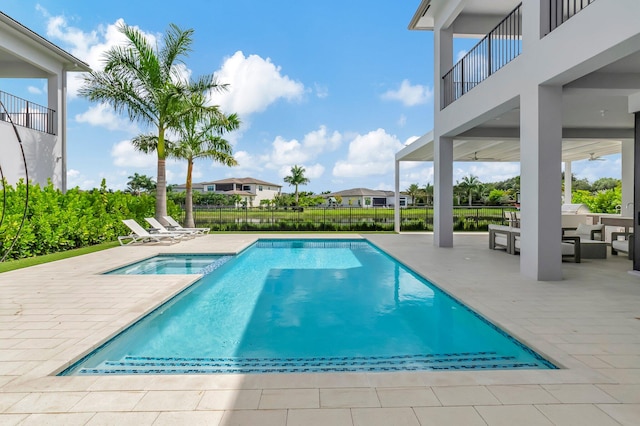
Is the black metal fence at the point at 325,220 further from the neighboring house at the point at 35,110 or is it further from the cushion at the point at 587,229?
the cushion at the point at 587,229

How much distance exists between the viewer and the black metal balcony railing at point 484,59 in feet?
27.9

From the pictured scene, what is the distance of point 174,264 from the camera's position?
1019cm

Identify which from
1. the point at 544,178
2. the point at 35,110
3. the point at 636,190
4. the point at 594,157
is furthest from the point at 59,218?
the point at 594,157

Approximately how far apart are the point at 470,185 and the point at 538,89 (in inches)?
2012

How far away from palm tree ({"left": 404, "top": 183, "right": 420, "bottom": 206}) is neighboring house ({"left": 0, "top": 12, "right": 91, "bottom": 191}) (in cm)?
5326

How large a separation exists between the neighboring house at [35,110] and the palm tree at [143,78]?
125cm

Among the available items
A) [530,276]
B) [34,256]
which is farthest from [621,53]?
[34,256]

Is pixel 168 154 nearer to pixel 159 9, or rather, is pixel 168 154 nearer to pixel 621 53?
pixel 159 9

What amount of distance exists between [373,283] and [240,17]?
18.0m

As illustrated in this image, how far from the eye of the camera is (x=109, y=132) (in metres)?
29.5

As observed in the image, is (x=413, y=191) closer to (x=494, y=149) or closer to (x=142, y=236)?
(x=494, y=149)

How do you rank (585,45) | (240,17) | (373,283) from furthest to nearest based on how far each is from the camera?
(240,17)
(373,283)
(585,45)

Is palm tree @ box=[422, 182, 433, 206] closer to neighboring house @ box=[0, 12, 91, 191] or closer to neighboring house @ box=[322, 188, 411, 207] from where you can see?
neighboring house @ box=[322, 188, 411, 207]

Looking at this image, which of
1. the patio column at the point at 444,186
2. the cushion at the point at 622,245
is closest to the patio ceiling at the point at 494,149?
the patio column at the point at 444,186
